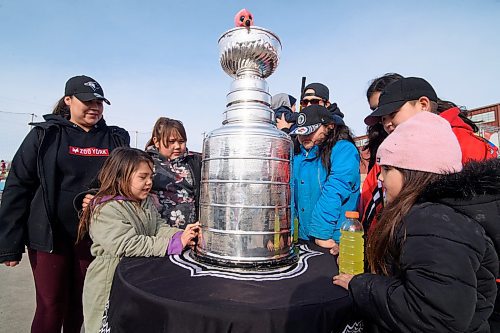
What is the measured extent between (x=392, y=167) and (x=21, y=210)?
7.36 ft

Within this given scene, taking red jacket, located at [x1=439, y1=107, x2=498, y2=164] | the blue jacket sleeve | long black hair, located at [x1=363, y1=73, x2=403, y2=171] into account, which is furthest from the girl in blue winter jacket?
red jacket, located at [x1=439, y1=107, x2=498, y2=164]

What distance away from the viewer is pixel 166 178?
92.6 inches

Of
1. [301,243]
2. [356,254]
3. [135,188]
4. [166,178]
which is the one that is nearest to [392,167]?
[356,254]

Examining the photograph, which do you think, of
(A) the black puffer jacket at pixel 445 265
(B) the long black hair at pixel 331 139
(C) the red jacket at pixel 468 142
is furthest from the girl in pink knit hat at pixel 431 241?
(B) the long black hair at pixel 331 139

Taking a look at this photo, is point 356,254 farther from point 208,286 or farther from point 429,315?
point 208,286

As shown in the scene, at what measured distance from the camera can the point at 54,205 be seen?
2.04 m

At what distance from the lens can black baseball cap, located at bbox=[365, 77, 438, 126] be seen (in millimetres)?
1613

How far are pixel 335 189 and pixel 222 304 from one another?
4.11 ft

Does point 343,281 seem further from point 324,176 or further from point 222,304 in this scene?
point 324,176

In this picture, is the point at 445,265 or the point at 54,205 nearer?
the point at 445,265

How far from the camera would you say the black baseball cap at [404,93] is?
1.61 metres

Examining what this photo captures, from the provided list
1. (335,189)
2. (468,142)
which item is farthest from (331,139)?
(468,142)

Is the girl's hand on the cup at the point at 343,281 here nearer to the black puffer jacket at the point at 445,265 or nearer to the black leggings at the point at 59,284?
the black puffer jacket at the point at 445,265

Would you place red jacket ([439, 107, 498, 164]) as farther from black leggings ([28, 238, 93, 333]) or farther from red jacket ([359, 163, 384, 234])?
black leggings ([28, 238, 93, 333])
